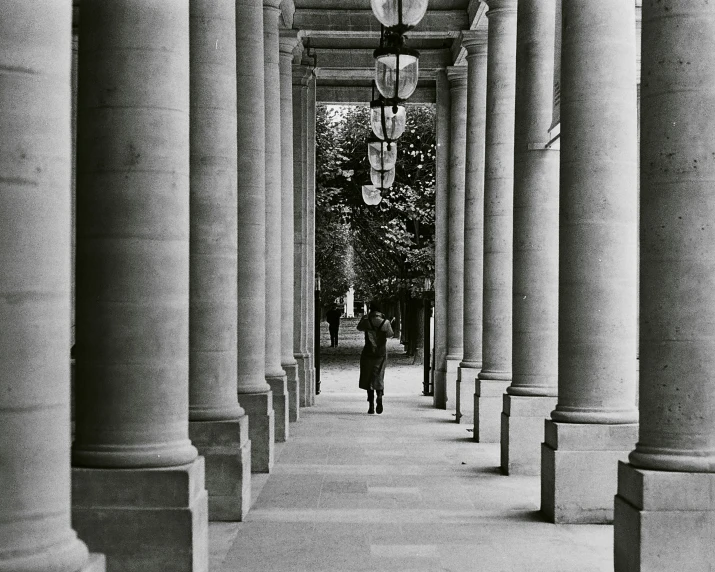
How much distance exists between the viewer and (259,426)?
17.8 m

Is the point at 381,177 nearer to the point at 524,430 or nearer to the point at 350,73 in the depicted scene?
the point at 350,73

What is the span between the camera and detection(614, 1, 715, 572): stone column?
9594 millimetres

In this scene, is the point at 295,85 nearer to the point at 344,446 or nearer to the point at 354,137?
the point at 344,446

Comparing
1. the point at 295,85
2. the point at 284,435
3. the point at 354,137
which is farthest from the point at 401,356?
the point at 284,435

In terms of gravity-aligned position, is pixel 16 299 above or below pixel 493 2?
below

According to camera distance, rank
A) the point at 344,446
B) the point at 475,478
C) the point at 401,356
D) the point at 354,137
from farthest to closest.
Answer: the point at 401,356 < the point at 354,137 < the point at 344,446 < the point at 475,478

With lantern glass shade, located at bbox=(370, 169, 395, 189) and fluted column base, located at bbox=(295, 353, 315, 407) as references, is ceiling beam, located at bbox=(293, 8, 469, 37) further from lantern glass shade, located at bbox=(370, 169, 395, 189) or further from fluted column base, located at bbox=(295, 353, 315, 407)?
fluted column base, located at bbox=(295, 353, 315, 407)

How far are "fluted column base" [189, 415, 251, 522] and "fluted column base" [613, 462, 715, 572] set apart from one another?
236 inches

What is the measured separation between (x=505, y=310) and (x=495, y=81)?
5.18 meters

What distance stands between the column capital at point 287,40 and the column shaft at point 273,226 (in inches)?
191

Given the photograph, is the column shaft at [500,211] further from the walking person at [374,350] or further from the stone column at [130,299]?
the stone column at [130,299]

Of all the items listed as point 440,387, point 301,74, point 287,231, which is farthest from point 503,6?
point 440,387

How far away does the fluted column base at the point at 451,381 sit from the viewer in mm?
31188

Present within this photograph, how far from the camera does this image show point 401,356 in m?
60.5
